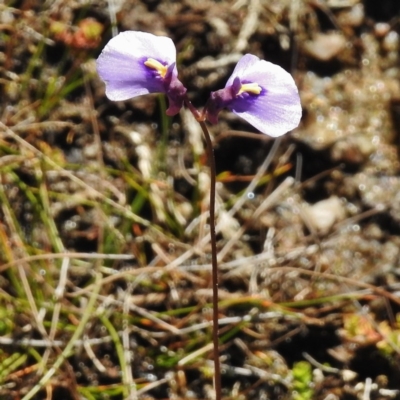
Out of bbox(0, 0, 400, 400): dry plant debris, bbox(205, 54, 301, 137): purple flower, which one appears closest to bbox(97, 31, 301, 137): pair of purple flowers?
bbox(205, 54, 301, 137): purple flower

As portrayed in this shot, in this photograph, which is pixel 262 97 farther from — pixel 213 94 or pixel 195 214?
pixel 195 214

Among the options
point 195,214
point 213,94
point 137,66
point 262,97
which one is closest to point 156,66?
point 137,66

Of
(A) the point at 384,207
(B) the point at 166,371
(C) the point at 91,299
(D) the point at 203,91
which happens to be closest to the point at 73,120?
(D) the point at 203,91

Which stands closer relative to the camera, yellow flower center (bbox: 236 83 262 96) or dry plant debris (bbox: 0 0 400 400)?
yellow flower center (bbox: 236 83 262 96)

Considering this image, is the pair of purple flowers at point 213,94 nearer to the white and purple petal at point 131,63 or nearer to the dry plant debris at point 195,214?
the white and purple petal at point 131,63

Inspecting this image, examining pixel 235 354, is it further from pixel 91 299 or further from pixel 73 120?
pixel 73 120

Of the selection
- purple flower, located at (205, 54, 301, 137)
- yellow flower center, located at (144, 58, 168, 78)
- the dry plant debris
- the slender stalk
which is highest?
yellow flower center, located at (144, 58, 168, 78)

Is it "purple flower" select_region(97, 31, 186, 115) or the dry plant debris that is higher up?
"purple flower" select_region(97, 31, 186, 115)

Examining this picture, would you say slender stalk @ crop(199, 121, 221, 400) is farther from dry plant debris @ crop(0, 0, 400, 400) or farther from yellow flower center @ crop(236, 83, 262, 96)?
dry plant debris @ crop(0, 0, 400, 400)
